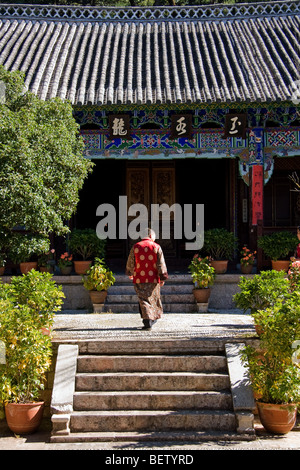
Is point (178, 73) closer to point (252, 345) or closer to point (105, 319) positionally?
point (105, 319)

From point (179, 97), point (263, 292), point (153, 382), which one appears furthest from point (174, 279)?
point (153, 382)

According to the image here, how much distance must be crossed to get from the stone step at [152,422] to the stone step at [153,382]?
48 cm

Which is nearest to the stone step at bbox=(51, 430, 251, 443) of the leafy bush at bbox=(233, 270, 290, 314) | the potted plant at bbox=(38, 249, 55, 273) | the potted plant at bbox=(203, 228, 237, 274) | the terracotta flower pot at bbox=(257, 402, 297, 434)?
the terracotta flower pot at bbox=(257, 402, 297, 434)

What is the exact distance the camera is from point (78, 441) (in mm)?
6508

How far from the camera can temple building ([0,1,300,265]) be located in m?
12.2

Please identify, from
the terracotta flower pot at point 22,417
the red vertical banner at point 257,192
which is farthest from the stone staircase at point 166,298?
the terracotta flower pot at point 22,417

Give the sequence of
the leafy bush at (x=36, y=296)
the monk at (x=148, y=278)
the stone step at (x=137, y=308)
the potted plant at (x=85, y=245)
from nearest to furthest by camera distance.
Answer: the leafy bush at (x=36, y=296), the monk at (x=148, y=278), the stone step at (x=137, y=308), the potted plant at (x=85, y=245)

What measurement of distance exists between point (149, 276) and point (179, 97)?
4.66 m

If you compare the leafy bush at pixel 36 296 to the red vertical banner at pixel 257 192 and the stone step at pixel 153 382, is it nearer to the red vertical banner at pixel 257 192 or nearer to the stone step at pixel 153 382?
the stone step at pixel 153 382

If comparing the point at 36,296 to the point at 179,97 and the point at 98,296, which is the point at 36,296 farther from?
the point at 179,97

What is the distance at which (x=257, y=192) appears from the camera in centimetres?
1231

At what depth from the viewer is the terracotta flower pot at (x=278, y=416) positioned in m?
6.53

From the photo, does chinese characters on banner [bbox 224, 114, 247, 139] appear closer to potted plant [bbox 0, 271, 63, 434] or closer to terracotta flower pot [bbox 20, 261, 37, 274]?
terracotta flower pot [bbox 20, 261, 37, 274]

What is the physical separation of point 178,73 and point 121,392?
8195mm
